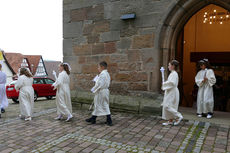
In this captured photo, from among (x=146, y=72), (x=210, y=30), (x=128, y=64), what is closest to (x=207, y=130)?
(x=146, y=72)

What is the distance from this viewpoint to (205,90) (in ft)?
17.2

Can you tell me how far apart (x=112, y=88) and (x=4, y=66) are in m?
33.4

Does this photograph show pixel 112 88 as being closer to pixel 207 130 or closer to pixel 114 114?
pixel 114 114

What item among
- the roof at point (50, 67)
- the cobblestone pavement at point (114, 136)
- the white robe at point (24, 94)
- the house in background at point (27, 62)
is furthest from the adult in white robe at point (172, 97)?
the roof at point (50, 67)

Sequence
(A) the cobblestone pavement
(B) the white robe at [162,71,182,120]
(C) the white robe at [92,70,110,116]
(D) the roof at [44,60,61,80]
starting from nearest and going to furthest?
1. (A) the cobblestone pavement
2. (B) the white robe at [162,71,182,120]
3. (C) the white robe at [92,70,110,116]
4. (D) the roof at [44,60,61,80]

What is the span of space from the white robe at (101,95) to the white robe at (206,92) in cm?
245

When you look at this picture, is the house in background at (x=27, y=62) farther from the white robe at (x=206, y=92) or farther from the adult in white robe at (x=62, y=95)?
the white robe at (x=206, y=92)

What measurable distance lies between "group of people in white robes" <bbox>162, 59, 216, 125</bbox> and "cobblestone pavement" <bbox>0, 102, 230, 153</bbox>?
287mm

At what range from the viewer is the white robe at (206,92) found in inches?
203

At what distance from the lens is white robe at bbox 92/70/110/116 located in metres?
4.84

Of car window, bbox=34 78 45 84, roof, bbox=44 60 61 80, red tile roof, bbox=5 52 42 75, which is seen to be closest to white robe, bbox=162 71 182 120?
car window, bbox=34 78 45 84

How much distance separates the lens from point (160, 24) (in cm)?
551

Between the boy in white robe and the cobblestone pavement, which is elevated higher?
the boy in white robe

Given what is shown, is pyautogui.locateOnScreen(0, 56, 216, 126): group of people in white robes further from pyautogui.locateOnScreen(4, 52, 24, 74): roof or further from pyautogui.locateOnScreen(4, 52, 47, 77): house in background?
pyautogui.locateOnScreen(4, 52, 24, 74): roof
